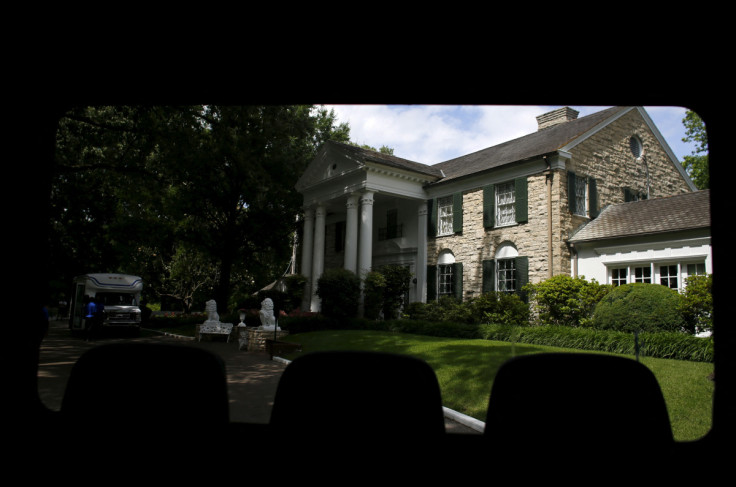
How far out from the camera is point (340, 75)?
8.25 ft

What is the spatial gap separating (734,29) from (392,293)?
17.0m

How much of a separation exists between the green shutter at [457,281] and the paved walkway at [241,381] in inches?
304

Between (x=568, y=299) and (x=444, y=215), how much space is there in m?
6.87

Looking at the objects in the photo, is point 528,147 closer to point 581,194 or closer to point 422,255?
point 581,194

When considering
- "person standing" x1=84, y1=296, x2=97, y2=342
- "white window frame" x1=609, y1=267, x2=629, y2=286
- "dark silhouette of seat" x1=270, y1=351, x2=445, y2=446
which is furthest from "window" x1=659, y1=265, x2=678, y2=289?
"person standing" x1=84, y1=296, x2=97, y2=342

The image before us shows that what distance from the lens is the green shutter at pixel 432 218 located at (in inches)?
763

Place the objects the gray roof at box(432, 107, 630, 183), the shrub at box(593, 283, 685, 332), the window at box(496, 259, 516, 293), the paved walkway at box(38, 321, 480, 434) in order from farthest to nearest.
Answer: the gray roof at box(432, 107, 630, 183) → the window at box(496, 259, 516, 293) → the shrub at box(593, 283, 685, 332) → the paved walkway at box(38, 321, 480, 434)

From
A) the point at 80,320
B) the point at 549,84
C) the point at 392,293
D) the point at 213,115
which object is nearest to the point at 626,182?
the point at 392,293

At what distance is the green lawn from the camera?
5.76 metres

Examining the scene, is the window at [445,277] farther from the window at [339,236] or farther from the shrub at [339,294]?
the window at [339,236]

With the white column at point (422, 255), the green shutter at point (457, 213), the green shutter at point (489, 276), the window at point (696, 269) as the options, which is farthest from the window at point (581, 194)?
the white column at point (422, 255)

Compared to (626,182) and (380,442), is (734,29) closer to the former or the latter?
(380,442)

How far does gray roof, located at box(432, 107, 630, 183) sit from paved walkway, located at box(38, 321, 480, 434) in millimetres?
10611

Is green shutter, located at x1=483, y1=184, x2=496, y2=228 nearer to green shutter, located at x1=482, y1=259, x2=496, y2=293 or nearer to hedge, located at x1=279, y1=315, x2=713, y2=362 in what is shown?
green shutter, located at x1=482, y1=259, x2=496, y2=293
